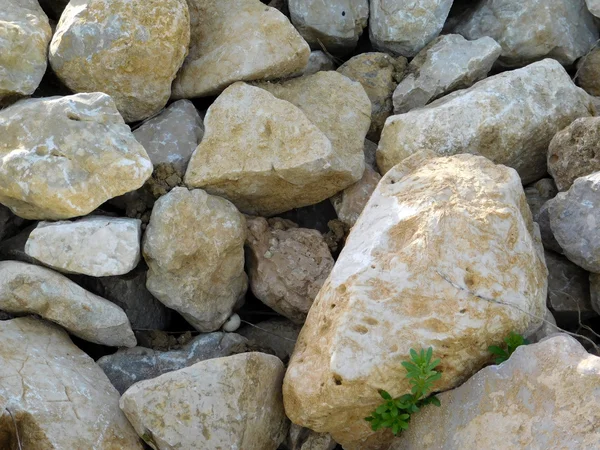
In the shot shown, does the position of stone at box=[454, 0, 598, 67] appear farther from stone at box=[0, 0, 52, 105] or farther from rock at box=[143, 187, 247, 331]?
stone at box=[0, 0, 52, 105]

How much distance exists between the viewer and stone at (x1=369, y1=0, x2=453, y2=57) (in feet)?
13.6

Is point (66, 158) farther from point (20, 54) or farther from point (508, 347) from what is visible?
point (508, 347)

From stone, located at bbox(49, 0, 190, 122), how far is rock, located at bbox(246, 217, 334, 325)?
81cm

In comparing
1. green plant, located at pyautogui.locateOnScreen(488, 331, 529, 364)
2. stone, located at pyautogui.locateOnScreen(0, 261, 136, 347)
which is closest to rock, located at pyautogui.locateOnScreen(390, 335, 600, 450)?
green plant, located at pyautogui.locateOnScreen(488, 331, 529, 364)

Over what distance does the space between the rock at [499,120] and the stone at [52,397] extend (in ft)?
5.63

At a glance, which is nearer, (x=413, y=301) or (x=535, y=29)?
(x=413, y=301)

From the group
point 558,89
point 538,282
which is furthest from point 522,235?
point 558,89

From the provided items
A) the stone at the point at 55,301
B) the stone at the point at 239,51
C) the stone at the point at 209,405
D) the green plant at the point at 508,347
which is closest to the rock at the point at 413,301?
the green plant at the point at 508,347

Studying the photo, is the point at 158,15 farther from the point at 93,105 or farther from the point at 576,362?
the point at 576,362

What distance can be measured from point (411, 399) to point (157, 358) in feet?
3.78

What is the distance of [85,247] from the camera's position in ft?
10.6

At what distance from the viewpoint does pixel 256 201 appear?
372 cm

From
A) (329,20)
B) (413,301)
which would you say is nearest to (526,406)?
(413,301)

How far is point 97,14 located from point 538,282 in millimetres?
2174
